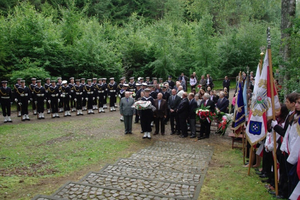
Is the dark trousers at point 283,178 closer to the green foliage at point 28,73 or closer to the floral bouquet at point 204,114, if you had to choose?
the floral bouquet at point 204,114

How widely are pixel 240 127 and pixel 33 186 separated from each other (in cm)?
774

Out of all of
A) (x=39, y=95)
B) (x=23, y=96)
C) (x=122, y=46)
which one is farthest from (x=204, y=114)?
(x=122, y=46)

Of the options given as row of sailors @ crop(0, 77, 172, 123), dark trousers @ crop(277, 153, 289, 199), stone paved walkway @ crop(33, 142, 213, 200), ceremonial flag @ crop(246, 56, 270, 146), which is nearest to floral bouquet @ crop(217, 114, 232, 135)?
stone paved walkway @ crop(33, 142, 213, 200)

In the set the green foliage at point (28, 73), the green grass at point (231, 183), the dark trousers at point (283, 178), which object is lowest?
the green grass at point (231, 183)

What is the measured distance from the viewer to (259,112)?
707 centimetres

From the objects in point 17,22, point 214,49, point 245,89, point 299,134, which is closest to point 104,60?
point 17,22

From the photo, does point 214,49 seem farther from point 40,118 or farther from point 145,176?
point 145,176

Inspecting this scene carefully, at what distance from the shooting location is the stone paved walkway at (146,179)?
6.22m

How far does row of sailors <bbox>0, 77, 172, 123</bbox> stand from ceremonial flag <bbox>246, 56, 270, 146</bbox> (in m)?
8.19

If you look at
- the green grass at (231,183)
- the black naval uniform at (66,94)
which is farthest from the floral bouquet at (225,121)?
the black naval uniform at (66,94)

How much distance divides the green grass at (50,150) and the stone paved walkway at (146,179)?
2.25 ft

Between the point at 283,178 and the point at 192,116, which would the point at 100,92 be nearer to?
the point at 192,116

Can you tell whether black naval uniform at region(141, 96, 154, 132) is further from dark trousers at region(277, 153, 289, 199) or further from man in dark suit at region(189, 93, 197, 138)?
dark trousers at region(277, 153, 289, 199)

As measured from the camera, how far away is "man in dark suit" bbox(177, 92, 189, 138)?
1255 centimetres
